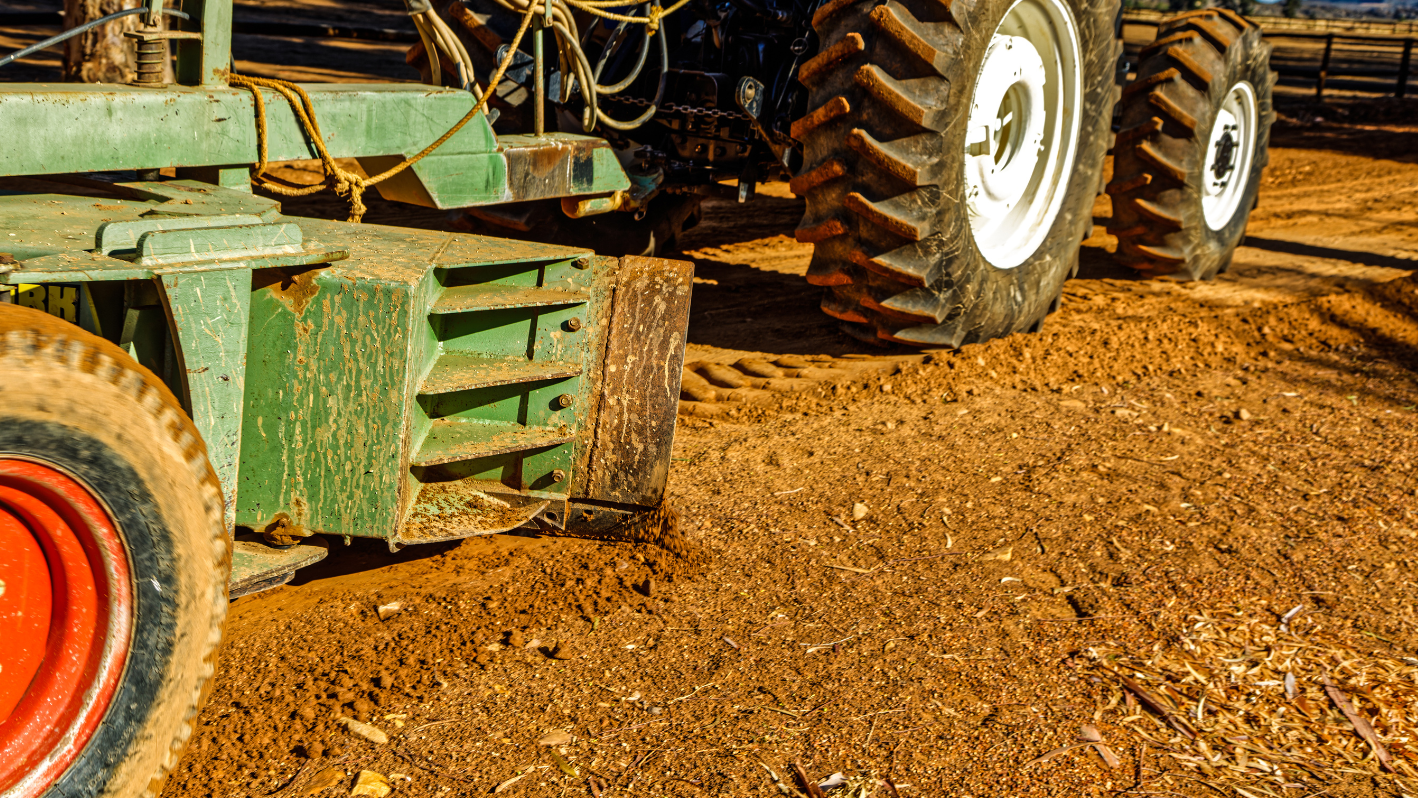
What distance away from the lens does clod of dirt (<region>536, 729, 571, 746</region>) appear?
2.40m

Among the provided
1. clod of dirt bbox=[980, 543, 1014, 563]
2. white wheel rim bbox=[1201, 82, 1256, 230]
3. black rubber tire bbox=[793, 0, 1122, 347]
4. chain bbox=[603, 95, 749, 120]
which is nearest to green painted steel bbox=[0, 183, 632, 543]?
clod of dirt bbox=[980, 543, 1014, 563]

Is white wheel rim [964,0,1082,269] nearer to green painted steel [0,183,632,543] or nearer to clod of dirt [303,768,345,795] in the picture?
green painted steel [0,183,632,543]

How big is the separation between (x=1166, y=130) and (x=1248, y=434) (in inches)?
76.0

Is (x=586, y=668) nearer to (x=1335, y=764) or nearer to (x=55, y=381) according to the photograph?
(x=55, y=381)

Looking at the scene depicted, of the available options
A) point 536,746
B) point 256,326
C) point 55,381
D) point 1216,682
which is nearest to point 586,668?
point 536,746

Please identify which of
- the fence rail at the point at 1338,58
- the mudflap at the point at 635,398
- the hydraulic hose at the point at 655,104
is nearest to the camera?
the mudflap at the point at 635,398

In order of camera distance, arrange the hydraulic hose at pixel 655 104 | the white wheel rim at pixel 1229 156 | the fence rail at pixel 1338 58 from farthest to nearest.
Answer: the fence rail at pixel 1338 58
the white wheel rim at pixel 1229 156
the hydraulic hose at pixel 655 104

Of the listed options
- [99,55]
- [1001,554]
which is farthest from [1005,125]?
[99,55]

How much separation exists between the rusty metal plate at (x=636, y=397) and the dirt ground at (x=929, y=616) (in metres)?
0.25

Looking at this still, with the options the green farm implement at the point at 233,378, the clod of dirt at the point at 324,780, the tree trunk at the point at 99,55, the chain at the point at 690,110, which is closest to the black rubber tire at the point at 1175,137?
the chain at the point at 690,110

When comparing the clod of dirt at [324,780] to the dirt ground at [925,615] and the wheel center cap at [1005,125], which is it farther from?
the wheel center cap at [1005,125]

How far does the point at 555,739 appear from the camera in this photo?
7.91ft

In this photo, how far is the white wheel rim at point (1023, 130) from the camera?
4.57m

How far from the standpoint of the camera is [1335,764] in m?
2.42
